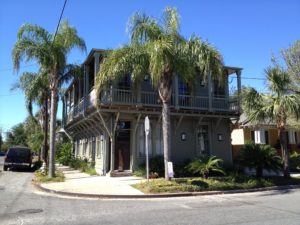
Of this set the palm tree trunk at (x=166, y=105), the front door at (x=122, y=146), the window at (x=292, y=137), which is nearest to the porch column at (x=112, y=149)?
the front door at (x=122, y=146)

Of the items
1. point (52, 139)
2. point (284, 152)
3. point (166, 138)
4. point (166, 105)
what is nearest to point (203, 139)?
point (284, 152)

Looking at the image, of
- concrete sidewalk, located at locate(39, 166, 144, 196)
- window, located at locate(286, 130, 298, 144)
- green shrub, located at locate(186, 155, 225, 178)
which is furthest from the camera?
window, located at locate(286, 130, 298, 144)

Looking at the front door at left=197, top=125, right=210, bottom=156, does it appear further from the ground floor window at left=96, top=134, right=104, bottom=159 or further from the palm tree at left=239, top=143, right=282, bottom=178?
the ground floor window at left=96, top=134, right=104, bottom=159

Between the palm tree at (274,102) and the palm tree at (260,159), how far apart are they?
52cm

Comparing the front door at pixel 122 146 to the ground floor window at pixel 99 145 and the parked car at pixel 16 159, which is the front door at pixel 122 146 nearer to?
the ground floor window at pixel 99 145

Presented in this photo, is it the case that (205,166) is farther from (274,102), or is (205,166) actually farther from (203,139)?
(203,139)

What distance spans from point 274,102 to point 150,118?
7104 mm

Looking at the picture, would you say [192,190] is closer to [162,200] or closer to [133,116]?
[162,200]

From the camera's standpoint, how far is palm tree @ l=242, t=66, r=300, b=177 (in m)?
16.8

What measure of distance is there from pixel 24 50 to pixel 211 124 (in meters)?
12.0

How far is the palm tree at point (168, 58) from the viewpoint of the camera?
14.8 meters

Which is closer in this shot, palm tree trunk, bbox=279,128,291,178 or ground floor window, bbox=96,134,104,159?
palm tree trunk, bbox=279,128,291,178

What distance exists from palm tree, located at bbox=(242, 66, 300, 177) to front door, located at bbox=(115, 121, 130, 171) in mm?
6833

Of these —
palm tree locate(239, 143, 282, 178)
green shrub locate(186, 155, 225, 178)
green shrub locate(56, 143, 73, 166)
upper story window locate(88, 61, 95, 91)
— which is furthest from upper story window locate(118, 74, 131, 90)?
green shrub locate(56, 143, 73, 166)
